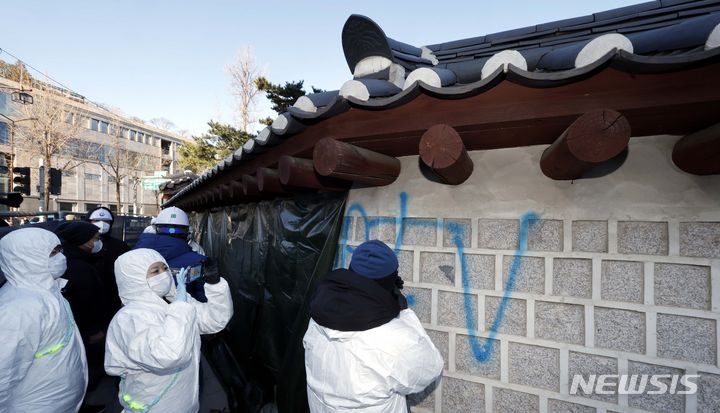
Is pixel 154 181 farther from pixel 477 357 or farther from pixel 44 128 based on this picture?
pixel 477 357

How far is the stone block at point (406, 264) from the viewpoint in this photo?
275cm

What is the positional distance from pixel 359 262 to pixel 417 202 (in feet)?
3.16

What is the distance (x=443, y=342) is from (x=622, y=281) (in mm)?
1224

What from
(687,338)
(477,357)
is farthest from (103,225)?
(687,338)

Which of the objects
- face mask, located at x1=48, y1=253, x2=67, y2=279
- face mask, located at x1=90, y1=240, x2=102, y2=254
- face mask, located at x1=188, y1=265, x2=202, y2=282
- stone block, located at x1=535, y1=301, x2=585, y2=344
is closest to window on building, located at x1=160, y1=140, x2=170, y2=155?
face mask, located at x1=90, y1=240, x2=102, y2=254

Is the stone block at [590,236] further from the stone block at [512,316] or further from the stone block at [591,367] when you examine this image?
the stone block at [591,367]

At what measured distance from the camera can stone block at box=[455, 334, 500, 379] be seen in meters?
2.38

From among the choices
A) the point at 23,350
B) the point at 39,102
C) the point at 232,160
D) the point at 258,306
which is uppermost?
the point at 39,102

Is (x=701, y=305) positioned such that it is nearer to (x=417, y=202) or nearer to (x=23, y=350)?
(x=417, y=202)

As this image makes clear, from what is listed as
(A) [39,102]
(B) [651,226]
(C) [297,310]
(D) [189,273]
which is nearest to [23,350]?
(D) [189,273]

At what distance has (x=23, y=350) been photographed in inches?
88.7

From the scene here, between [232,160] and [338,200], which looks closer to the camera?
[338,200]

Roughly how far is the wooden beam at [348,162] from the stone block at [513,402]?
175 cm

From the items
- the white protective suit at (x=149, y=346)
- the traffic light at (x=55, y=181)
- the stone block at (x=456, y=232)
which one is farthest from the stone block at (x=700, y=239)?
the traffic light at (x=55, y=181)
